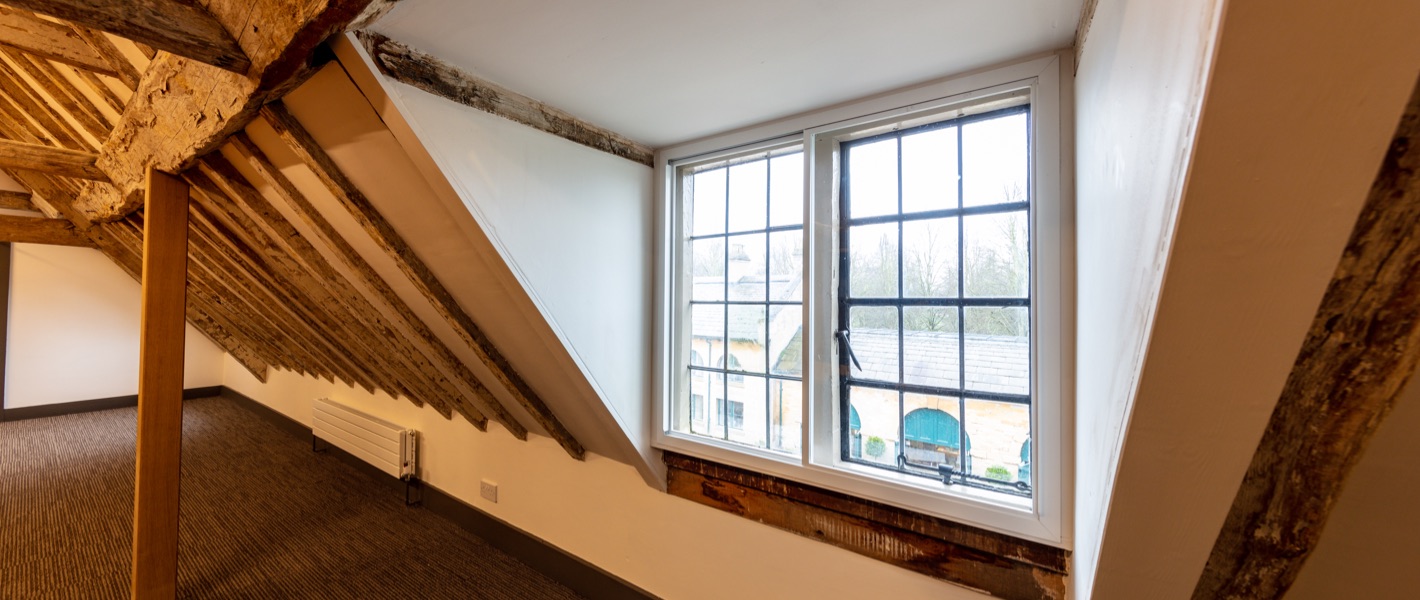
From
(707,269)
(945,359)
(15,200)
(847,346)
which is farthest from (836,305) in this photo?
(15,200)

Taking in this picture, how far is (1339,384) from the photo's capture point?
592 mm

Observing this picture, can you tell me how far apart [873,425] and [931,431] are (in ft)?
0.62

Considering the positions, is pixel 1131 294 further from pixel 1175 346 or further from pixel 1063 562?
pixel 1063 562

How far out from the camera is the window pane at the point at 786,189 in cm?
192

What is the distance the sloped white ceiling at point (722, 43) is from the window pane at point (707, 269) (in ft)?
2.11

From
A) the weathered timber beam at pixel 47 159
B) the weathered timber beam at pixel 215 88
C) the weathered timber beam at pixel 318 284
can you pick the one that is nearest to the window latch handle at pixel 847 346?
the weathered timber beam at pixel 215 88

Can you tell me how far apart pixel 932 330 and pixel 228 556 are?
3718 millimetres

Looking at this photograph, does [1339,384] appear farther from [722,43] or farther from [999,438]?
[722,43]

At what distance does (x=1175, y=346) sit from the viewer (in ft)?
→ 1.89

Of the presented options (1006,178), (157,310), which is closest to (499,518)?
(157,310)

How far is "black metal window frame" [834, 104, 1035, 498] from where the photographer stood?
1.47 meters

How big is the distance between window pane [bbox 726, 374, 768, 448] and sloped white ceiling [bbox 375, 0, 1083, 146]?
3.46ft

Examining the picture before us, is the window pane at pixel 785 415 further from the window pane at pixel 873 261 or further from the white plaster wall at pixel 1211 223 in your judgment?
the white plaster wall at pixel 1211 223

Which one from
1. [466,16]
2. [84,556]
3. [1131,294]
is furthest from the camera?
[84,556]
